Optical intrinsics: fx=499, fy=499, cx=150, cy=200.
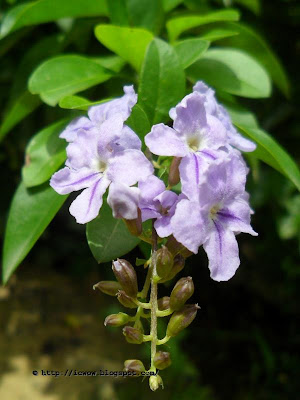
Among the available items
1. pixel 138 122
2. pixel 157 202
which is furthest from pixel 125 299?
pixel 138 122

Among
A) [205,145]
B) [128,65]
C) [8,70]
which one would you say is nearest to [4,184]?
[8,70]

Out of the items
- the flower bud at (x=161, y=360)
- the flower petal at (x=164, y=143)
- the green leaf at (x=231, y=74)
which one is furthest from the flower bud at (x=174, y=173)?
the green leaf at (x=231, y=74)

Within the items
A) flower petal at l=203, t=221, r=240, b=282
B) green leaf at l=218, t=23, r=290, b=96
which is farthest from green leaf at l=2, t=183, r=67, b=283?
green leaf at l=218, t=23, r=290, b=96

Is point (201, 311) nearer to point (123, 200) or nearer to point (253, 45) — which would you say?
point (253, 45)

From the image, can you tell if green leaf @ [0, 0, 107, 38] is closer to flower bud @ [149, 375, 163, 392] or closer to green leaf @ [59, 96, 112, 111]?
green leaf @ [59, 96, 112, 111]

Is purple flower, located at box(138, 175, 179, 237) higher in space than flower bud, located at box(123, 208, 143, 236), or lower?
higher

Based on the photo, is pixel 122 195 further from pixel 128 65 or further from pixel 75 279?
pixel 75 279
